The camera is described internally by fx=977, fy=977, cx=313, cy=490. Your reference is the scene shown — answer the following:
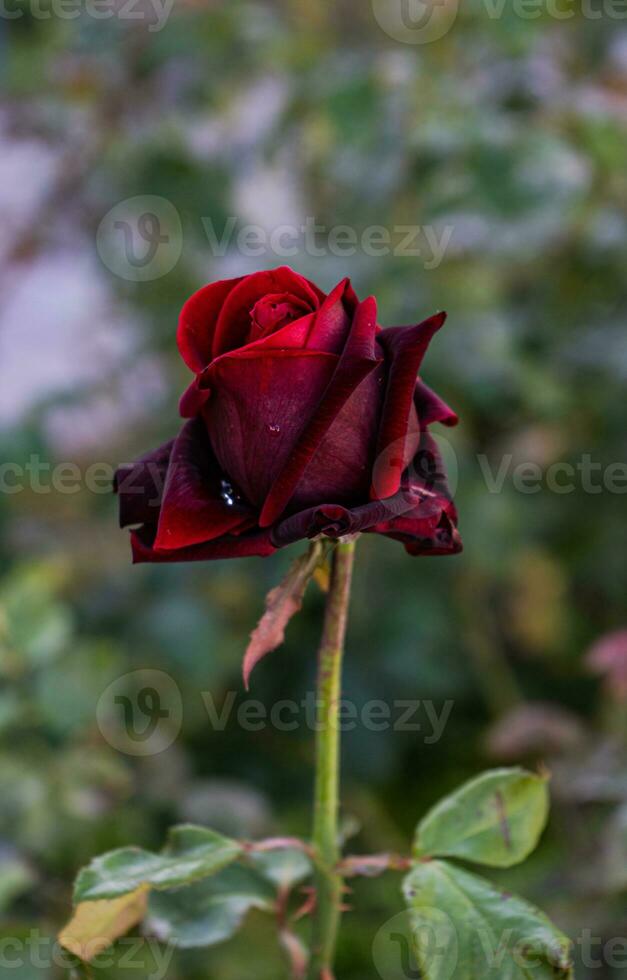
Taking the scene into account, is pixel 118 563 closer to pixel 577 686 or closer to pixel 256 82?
pixel 577 686

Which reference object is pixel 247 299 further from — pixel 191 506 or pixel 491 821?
pixel 491 821

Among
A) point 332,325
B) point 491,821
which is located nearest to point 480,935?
point 491,821

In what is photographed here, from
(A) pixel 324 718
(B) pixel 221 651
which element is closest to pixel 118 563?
(B) pixel 221 651

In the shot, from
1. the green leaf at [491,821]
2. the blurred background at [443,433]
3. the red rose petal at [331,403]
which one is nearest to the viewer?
the red rose petal at [331,403]

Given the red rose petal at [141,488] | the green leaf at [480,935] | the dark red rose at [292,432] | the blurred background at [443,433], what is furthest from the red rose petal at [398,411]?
the blurred background at [443,433]

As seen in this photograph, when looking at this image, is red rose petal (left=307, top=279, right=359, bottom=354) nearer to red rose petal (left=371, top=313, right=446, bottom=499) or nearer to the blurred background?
red rose petal (left=371, top=313, right=446, bottom=499)

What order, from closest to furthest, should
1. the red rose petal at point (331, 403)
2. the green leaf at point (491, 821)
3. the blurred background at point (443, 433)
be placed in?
1. the red rose petal at point (331, 403)
2. the green leaf at point (491, 821)
3. the blurred background at point (443, 433)

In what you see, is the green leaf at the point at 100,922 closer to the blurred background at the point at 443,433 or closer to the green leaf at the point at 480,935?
the green leaf at the point at 480,935
